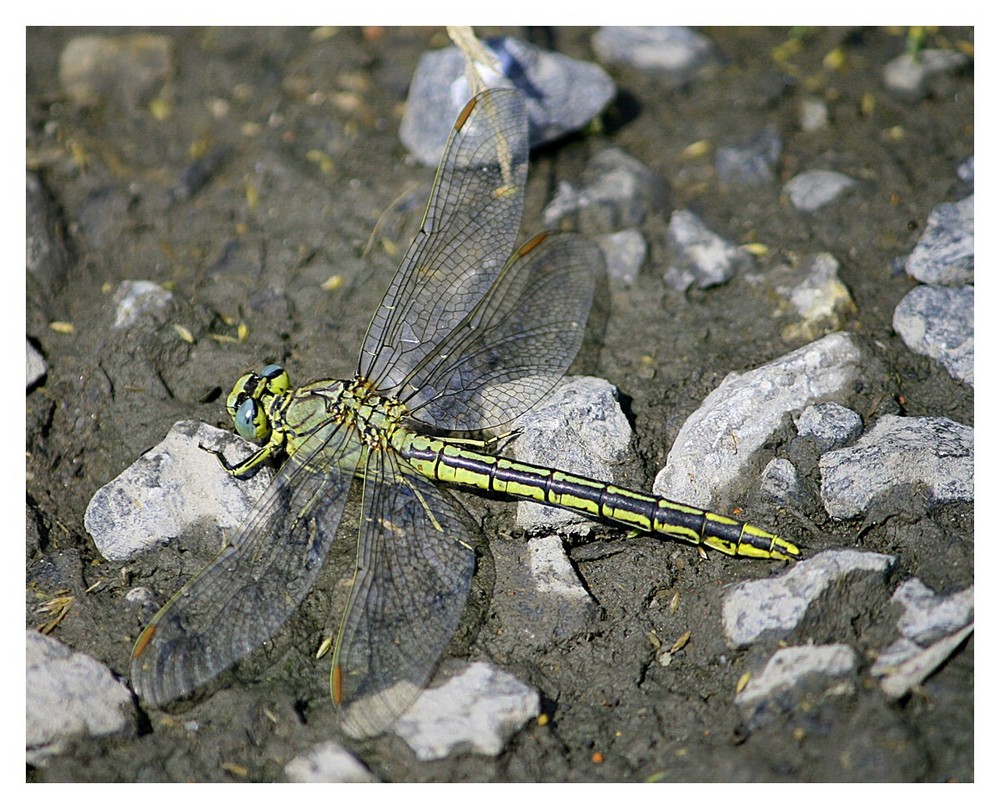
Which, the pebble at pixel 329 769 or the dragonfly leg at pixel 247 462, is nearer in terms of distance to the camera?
the pebble at pixel 329 769

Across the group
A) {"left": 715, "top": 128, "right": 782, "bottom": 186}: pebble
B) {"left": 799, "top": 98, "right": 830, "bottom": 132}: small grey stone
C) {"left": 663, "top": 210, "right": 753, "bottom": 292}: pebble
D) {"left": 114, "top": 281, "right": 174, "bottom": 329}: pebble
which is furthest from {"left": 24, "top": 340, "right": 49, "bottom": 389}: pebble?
{"left": 799, "top": 98, "right": 830, "bottom": 132}: small grey stone

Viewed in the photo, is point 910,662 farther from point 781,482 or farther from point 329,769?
point 329,769

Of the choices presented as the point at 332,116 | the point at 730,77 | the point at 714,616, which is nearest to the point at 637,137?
the point at 730,77

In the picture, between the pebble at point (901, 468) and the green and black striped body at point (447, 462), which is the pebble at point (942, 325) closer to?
the pebble at point (901, 468)

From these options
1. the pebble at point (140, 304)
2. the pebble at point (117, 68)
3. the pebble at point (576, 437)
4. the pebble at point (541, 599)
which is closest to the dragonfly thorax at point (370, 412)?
the pebble at point (576, 437)

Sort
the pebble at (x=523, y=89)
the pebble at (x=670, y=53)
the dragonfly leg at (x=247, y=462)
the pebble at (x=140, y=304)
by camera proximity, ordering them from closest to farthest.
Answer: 1. the dragonfly leg at (x=247, y=462)
2. the pebble at (x=140, y=304)
3. the pebble at (x=523, y=89)
4. the pebble at (x=670, y=53)

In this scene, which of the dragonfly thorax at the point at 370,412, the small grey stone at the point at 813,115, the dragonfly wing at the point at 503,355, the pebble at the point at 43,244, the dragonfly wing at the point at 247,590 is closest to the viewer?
the dragonfly wing at the point at 247,590

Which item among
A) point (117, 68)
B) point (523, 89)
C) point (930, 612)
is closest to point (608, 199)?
point (523, 89)
